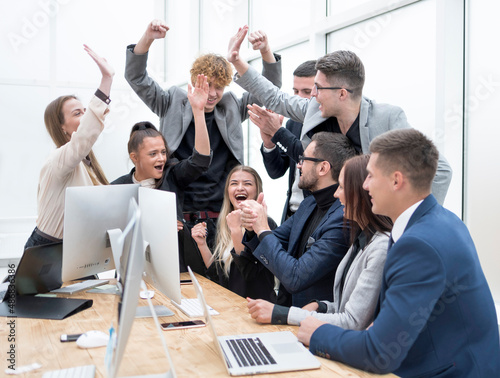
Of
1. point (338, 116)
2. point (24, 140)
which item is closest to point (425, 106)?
point (338, 116)

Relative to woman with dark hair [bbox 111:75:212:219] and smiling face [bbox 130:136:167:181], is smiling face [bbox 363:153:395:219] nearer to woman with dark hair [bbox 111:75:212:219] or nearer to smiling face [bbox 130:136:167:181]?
woman with dark hair [bbox 111:75:212:219]

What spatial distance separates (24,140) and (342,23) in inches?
180

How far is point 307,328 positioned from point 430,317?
0.37 m

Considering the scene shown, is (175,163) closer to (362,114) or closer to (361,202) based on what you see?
(362,114)

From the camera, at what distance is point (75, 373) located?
1.40 meters

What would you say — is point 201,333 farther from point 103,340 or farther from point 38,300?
point 38,300

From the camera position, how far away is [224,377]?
1385mm

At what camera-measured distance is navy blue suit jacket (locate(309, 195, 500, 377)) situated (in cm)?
136

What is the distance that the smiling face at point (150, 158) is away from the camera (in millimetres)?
3025

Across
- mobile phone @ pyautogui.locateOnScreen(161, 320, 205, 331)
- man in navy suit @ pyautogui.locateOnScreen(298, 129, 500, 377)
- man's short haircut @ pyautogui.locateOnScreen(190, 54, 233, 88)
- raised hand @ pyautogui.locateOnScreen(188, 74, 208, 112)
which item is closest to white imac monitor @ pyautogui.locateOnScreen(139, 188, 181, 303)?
mobile phone @ pyautogui.locateOnScreen(161, 320, 205, 331)

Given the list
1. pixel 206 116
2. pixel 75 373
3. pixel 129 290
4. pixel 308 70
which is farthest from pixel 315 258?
pixel 206 116

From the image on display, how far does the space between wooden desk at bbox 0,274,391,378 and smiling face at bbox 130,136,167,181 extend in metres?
1.06

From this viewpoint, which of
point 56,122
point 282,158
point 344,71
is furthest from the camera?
point 282,158

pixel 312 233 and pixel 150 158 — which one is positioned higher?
pixel 150 158
